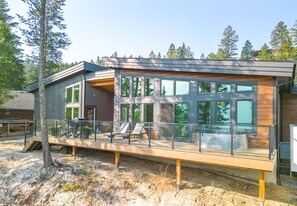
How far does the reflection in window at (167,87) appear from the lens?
9.66m

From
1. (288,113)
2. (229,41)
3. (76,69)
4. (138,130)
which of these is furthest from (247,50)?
(138,130)

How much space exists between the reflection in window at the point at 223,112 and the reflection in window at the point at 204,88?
2.46 feet

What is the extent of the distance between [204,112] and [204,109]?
0.13 m

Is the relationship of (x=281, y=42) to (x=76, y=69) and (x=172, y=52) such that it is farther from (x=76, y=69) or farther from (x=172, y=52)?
(x=76, y=69)

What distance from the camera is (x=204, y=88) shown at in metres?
8.88

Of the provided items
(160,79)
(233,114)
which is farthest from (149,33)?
(233,114)

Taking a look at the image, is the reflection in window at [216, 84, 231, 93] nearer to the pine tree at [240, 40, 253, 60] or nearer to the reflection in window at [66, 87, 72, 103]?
the reflection in window at [66, 87, 72, 103]

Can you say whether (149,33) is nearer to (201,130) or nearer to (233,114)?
(233,114)

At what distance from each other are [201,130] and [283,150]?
389cm

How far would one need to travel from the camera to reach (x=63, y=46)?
2586 cm

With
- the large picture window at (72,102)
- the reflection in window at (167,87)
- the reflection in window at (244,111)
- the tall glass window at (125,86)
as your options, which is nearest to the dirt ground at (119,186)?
the reflection in window at (244,111)

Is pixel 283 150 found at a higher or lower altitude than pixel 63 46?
lower

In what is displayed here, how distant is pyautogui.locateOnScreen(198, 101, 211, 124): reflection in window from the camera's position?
862cm

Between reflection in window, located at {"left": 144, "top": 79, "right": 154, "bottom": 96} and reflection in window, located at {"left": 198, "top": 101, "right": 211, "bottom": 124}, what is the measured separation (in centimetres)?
258
